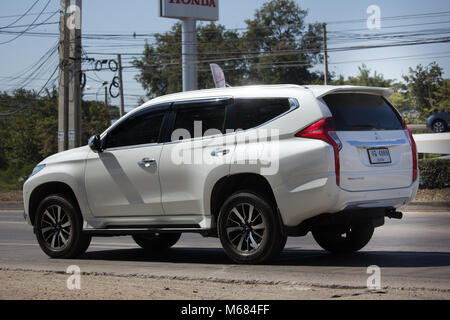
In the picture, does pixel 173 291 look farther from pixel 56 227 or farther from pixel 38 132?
pixel 38 132

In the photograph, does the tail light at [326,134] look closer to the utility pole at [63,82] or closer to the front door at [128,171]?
the front door at [128,171]

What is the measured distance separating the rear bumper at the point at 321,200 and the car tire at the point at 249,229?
189mm

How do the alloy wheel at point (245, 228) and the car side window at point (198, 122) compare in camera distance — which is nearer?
the alloy wheel at point (245, 228)

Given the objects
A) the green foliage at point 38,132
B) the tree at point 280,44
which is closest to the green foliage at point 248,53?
the tree at point 280,44

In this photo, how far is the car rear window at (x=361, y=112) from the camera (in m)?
8.00

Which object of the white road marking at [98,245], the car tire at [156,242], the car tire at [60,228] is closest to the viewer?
the car tire at [60,228]

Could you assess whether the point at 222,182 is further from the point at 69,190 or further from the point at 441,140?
the point at 441,140

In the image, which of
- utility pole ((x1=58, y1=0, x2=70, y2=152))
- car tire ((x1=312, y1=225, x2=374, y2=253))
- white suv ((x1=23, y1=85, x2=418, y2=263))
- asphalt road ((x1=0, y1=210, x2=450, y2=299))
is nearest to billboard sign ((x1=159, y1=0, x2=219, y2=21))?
utility pole ((x1=58, y1=0, x2=70, y2=152))

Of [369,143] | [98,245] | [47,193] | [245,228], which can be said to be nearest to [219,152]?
[245,228]

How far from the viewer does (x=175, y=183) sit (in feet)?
28.4

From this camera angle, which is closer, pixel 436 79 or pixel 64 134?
pixel 64 134

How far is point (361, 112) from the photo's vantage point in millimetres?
8227
